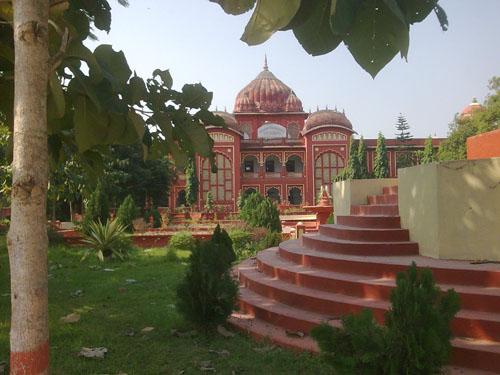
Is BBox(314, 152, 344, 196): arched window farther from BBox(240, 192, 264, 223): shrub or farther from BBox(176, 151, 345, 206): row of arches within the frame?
BBox(240, 192, 264, 223): shrub

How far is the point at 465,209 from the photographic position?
3.89 meters

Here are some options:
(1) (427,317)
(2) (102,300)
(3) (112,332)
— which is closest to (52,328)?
(3) (112,332)

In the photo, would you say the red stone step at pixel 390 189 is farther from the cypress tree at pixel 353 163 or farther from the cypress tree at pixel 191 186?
the cypress tree at pixel 191 186

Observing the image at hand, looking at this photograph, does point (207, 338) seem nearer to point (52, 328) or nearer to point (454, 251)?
point (52, 328)

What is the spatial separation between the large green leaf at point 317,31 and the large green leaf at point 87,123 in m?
0.98

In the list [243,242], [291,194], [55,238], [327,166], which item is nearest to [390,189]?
[243,242]

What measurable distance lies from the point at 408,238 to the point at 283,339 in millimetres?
1861

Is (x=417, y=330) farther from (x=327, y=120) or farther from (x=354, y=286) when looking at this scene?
(x=327, y=120)

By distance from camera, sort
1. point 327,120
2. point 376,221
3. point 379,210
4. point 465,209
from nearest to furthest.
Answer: point 465,209 → point 376,221 → point 379,210 → point 327,120

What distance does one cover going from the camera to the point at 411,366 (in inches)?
84.8

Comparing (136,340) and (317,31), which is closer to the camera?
(317,31)

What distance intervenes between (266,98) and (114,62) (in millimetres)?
36905

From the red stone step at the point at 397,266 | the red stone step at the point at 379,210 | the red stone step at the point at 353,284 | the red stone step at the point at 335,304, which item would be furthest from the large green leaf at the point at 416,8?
the red stone step at the point at 379,210

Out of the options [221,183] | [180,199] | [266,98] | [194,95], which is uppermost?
[266,98]
